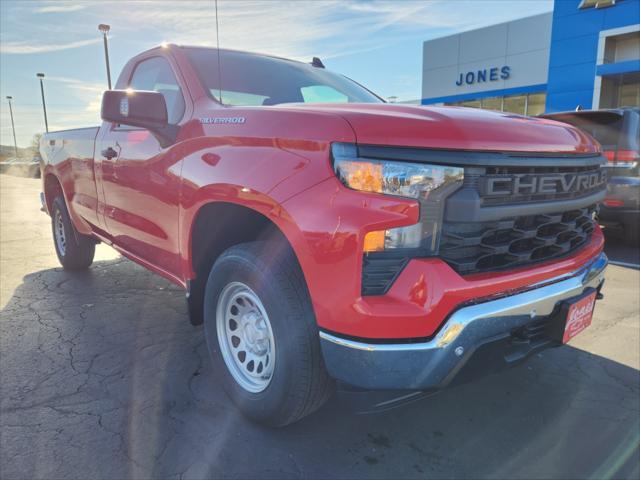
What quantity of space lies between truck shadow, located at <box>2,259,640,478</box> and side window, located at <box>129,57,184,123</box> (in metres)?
1.61

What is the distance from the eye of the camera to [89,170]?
4066 mm

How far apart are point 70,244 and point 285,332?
405cm

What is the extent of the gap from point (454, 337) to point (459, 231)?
400mm

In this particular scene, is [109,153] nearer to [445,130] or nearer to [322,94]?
[322,94]

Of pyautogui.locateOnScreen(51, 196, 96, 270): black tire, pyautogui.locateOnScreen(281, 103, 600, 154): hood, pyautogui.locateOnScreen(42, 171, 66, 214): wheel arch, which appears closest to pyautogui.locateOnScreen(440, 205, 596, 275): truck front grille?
pyautogui.locateOnScreen(281, 103, 600, 154): hood

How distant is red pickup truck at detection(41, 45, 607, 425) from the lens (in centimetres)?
178

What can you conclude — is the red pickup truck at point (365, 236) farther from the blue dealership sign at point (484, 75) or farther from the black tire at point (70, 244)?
the blue dealership sign at point (484, 75)

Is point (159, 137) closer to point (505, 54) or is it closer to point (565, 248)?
point (565, 248)

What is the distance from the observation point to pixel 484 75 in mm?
23297

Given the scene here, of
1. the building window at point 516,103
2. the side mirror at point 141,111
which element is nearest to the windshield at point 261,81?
the side mirror at point 141,111

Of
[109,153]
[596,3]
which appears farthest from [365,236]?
[596,3]

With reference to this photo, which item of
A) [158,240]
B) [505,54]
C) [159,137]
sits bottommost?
[158,240]

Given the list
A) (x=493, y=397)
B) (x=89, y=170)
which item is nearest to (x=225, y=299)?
(x=493, y=397)

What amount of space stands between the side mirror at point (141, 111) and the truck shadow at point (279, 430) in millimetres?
1464
